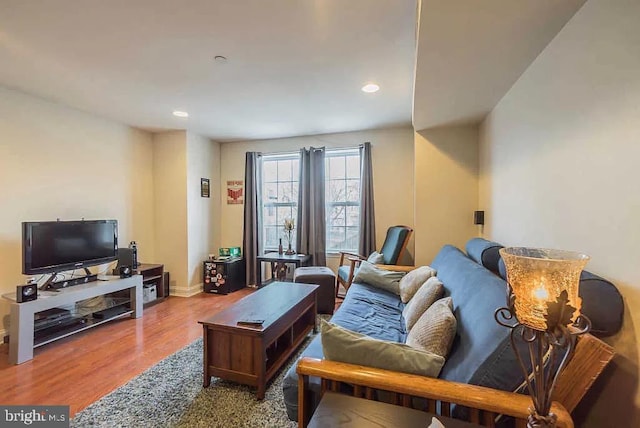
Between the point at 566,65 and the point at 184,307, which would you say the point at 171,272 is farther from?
the point at 566,65

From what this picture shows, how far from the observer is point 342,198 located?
4.54 metres

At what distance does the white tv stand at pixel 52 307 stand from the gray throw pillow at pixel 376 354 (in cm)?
266

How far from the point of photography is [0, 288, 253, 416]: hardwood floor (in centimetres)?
200

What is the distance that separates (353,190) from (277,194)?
4.13 ft

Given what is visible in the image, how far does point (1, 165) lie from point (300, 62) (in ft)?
9.50

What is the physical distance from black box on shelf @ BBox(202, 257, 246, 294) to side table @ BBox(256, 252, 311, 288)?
1.20ft

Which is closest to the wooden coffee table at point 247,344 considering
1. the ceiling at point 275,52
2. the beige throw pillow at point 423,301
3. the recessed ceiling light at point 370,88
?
the beige throw pillow at point 423,301

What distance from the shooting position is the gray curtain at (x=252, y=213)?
15.5 ft

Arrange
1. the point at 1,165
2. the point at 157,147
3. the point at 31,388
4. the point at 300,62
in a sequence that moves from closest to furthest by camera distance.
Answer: the point at 31,388 → the point at 300,62 → the point at 1,165 → the point at 157,147

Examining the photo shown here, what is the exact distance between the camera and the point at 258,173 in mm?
4781

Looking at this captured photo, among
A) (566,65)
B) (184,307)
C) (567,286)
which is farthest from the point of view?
(184,307)

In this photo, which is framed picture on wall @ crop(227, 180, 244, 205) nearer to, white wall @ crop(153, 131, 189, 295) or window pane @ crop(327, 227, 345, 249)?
white wall @ crop(153, 131, 189, 295)

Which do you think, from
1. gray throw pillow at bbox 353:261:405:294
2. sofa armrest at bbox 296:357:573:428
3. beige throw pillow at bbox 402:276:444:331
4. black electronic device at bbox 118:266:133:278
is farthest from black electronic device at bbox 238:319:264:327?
black electronic device at bbox 118:266:133:278

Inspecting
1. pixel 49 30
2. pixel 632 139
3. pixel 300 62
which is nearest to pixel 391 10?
pixel 300 62
